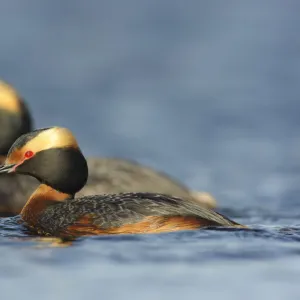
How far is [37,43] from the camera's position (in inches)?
1465

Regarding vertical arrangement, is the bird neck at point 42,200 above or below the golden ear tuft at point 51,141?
below

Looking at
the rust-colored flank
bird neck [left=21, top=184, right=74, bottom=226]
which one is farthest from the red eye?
bird neck [left=21, top=184, right=74, bottom=226]

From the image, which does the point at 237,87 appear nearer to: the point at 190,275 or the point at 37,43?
the point at 37,43

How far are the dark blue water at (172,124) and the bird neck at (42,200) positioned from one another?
0.87 ft

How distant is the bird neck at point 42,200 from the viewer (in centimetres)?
1476

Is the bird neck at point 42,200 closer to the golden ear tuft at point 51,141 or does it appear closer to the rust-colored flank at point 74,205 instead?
the rust-colored flank at point 74,205

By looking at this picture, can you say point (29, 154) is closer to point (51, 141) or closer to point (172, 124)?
point (51, 141)

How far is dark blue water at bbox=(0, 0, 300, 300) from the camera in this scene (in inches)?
486

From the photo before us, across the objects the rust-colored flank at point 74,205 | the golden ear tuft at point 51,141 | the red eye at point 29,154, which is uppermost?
the golden ear tuft at point 51,141

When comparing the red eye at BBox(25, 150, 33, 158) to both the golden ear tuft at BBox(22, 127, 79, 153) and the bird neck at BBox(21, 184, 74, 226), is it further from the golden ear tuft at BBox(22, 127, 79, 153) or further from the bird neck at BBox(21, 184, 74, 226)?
the bird neck at BBox(21, 184, 74, 226)

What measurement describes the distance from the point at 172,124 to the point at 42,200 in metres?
13.3

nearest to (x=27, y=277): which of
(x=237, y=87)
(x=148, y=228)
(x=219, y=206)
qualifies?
(x=148, y=228)

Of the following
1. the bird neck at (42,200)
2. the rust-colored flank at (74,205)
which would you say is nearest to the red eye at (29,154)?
the rust-colored flank at (74,205)

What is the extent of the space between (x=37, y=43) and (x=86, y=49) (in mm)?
1243
